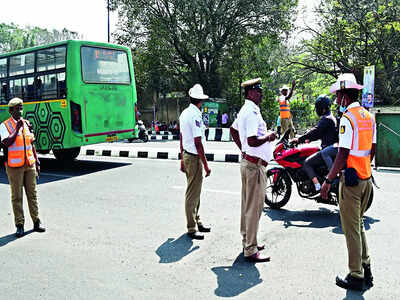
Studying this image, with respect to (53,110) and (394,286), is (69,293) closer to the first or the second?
(394,286)

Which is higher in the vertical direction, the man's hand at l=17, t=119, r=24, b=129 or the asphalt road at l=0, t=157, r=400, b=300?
the man's hand at l=17, t=119, r=24, b=129

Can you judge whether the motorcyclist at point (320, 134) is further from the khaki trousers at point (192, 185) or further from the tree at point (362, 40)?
the tree at point (362, 40)

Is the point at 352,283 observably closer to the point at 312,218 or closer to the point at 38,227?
the point at 312,218

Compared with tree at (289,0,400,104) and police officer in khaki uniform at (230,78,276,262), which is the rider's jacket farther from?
tree at (289,0,400,104)

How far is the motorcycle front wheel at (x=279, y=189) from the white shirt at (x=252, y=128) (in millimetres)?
2193

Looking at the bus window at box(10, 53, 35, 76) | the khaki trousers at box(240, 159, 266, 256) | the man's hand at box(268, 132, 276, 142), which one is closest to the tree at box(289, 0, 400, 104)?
the bus window at box(10, 53, 35, 76)

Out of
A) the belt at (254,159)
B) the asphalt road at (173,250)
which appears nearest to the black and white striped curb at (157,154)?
the asphalt road at (173,250)

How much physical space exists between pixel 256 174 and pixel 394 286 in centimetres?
160

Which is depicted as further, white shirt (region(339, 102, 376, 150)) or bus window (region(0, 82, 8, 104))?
bus window (region(0, 82, 8, 104))

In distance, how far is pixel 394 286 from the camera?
3670 millimetres

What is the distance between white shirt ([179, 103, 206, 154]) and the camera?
5.11 metres

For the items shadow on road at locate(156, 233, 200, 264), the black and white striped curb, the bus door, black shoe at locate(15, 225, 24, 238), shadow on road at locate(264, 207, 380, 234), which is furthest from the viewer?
the black and white striped curb

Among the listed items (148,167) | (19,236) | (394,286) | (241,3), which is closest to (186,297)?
(394,286)

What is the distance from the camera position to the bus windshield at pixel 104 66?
1081 centimetres
